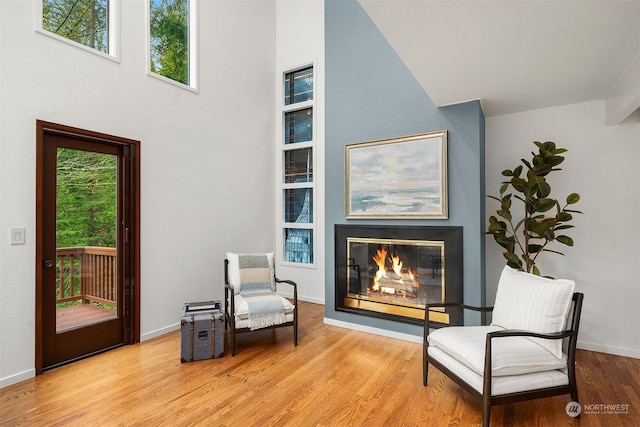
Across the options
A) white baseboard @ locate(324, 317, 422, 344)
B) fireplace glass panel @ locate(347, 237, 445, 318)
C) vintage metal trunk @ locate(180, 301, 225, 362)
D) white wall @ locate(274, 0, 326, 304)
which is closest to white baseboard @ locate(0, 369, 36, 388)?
vintage metal trunk @ locate(180, 301, 225, 362)

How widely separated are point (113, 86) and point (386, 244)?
3.22m

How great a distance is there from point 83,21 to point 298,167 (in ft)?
Answer: 10.3

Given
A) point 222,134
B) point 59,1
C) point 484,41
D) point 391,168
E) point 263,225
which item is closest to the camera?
point 484,41

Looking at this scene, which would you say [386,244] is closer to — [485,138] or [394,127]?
[394,127]

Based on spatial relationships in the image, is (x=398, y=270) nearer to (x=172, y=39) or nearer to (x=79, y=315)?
(x=79, y=315)

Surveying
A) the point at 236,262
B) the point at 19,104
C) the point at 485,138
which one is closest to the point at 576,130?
the point at 485,138

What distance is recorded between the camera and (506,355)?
6.69 feet

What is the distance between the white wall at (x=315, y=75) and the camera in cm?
513

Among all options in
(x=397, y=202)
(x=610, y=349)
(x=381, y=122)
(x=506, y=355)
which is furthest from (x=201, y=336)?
(x=610, y=349)

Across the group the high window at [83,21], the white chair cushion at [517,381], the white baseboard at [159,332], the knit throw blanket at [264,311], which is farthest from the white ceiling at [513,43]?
the white baseboard at [159,332]

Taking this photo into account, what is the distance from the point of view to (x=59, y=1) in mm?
3002

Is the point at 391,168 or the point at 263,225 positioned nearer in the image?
the point at 391,168

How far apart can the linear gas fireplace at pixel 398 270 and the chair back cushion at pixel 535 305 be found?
0.75 m

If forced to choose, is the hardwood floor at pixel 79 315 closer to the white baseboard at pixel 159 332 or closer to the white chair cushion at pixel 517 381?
the white baseboard at pixel 159 332
